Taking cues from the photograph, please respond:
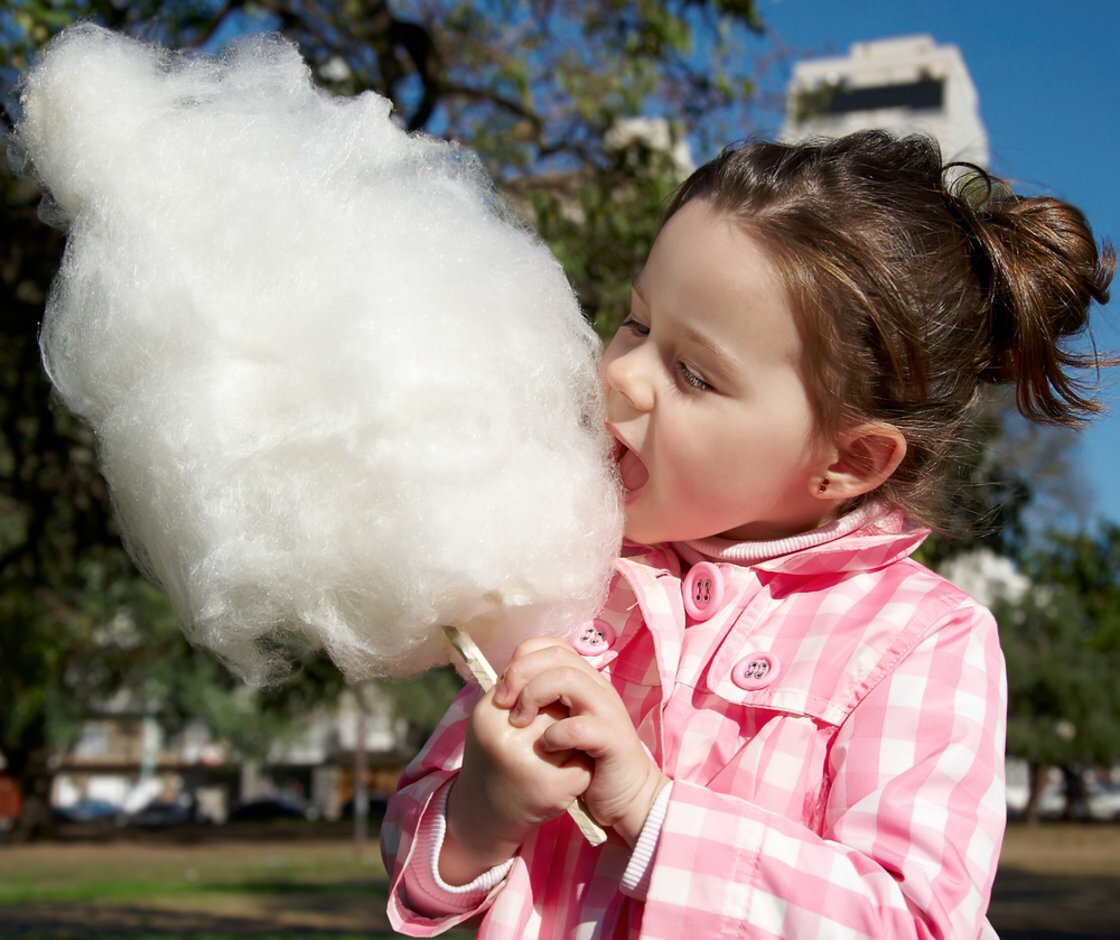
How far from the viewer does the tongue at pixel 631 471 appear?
1636mm

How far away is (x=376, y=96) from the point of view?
1.69m

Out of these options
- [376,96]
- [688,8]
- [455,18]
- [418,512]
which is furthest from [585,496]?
[455,18]

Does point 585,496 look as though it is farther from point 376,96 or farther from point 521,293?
point 376,96

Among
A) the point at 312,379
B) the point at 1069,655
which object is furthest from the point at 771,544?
the point at 1069,655

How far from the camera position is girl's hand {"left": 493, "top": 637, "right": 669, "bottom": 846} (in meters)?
1.39

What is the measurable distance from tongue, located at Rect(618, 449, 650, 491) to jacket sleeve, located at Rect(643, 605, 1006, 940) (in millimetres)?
395

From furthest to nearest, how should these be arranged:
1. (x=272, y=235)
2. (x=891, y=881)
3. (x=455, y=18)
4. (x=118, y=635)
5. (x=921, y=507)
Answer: (x=118, y=635), (x=455, y=18), (x=921, y=507), (x=272, y=235), (x=891, y=881)

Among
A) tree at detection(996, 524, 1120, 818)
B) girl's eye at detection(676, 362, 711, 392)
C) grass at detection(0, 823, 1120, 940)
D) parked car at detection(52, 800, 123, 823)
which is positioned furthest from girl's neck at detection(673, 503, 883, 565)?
parked car at detection(52, 800, 123, 823)

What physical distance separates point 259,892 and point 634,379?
17.6 meters

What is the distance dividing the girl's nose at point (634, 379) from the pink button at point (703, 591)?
9.3 inches

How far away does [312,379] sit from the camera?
1457mm

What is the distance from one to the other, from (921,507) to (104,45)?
4.18 ft

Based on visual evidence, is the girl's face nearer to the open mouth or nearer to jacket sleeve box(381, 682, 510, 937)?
the open mouth

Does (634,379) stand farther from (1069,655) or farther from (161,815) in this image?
(161,815)
